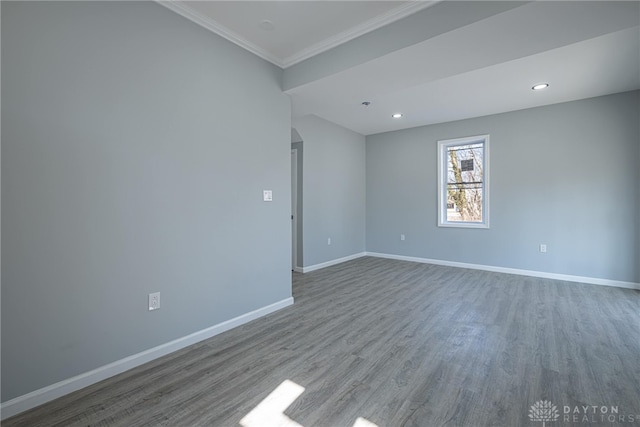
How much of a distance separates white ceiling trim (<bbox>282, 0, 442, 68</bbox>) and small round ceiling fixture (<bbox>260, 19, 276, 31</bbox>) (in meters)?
0.42

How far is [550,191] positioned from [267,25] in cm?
455

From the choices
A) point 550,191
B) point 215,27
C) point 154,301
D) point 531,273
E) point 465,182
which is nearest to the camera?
point 154,301

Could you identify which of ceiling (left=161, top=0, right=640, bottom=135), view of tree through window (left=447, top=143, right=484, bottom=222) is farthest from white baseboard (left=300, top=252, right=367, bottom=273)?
ceiling (left=161, top=0, right=640, bottom=135)

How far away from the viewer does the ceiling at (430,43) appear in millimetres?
1897

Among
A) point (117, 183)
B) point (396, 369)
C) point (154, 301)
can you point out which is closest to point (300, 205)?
point (154, 301)

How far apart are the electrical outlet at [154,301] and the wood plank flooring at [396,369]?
0.39 meters

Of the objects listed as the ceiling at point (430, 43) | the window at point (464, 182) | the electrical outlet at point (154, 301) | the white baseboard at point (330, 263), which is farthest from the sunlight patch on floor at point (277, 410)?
the window at point (464, 182)

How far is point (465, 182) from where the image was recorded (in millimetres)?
5090

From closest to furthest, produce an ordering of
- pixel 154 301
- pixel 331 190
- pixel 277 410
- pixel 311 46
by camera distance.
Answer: pixel 277 410
pixel 154 301
pixel 311 46
pixel 331 190

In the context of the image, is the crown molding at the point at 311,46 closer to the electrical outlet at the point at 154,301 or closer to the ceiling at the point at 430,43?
the ceiling at the point at 430,43

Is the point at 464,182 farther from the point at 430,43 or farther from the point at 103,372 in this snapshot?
the point at 103,372

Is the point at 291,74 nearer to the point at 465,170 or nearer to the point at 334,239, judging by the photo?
the point at 334,239

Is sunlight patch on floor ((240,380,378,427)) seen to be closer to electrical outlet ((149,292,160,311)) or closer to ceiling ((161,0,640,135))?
electrical outlet ((149,292,160,311))

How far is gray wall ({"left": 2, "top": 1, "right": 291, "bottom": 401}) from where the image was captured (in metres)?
1.52
